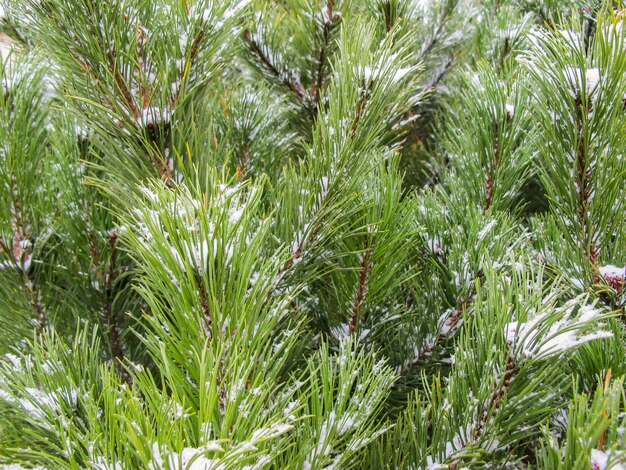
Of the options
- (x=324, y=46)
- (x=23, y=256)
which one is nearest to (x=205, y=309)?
(x=23, y=256)

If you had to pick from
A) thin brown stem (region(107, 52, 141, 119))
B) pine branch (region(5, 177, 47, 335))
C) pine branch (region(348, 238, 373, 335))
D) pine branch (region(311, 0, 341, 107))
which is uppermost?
pine branch (region(311, 0, 341, 107))

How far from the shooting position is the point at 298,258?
0.65 m

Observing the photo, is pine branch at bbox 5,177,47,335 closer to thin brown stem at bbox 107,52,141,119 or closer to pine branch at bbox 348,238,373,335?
thin brown stem at bbox 107,52,141,119

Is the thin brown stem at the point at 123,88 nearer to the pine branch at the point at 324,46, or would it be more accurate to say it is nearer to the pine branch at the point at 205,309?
the pine branch at the point at 205,309

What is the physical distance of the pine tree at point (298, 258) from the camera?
0.47 m

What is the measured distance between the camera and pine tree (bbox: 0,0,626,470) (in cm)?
47

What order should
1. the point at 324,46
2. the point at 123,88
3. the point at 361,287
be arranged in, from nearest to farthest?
the point at 123,88 < the point at 361,287 < the point at 324,46

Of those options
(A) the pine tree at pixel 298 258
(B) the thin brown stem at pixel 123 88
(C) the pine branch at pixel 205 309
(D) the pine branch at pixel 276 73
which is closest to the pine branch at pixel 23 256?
(A) the pine tree at pixel 298 258

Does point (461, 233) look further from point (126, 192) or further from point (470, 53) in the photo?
point (470, 53)

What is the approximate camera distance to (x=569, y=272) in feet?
2.32

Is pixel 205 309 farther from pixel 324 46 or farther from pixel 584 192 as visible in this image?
pixel 324 46

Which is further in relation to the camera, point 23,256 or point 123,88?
point 23,256

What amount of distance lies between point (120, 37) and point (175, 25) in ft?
0.24

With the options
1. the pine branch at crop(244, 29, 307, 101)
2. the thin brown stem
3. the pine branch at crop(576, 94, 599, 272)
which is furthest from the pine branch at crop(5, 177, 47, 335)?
the pine branch at crop(576, 94, 599, 272)
